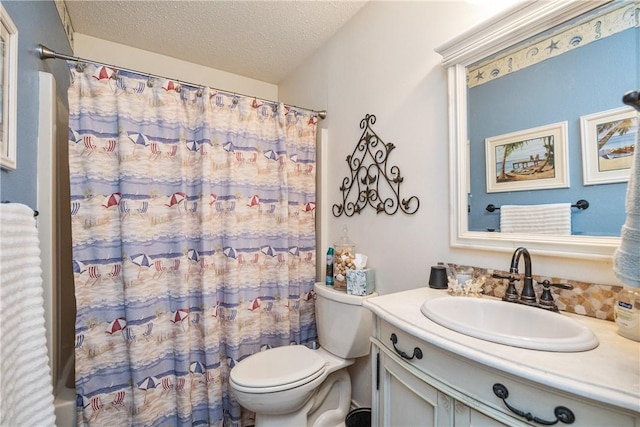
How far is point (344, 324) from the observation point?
1481 millimetres

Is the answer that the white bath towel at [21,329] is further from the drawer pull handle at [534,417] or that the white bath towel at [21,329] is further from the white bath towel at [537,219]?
the white bath towel at [537,219]

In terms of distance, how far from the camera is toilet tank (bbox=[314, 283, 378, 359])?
4.69 feet

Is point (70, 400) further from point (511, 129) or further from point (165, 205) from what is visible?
point (511, 129)

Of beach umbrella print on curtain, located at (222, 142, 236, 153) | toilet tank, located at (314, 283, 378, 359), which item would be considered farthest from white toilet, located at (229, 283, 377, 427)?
beach umbrella print on curtain, located at (222, 142, 236, 153)

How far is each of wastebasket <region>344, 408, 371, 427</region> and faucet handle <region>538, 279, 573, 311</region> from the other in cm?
106

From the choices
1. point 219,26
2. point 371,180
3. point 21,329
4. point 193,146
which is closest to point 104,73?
point 193,146

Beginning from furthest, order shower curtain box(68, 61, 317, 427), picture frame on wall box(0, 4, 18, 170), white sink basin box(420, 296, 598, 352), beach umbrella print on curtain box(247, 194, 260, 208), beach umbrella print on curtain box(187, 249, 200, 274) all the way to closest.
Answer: beach umbrella print on curtain box(247, 194, 260, 208) → beach umbrella print on curtain box(187, 249, 200, 274) → shower curtain box(68, 61, 317, 427) → picture frame on wall box(0, 4, 18, 170) → white sink basin box(420, 296, 598, 352)

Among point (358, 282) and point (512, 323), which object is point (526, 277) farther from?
point (358, 282)

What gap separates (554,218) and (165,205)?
169 cm

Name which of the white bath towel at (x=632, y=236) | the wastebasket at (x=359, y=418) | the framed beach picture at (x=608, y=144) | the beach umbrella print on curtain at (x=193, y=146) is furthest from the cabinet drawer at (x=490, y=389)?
the beach umbrella print on curtain at (x=193, y=146)

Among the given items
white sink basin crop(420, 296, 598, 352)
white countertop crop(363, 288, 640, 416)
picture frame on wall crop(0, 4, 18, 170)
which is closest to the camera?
white countertop crop(363, 288, 640, 416)

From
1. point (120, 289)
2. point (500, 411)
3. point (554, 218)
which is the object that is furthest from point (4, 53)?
point (554, 218)

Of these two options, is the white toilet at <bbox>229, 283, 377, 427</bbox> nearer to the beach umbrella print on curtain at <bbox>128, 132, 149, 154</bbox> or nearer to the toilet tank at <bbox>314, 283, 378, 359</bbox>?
the toilet tank at <bbox>314, 283, 378, 359</bbox>

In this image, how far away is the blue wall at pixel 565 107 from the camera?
788 mm
